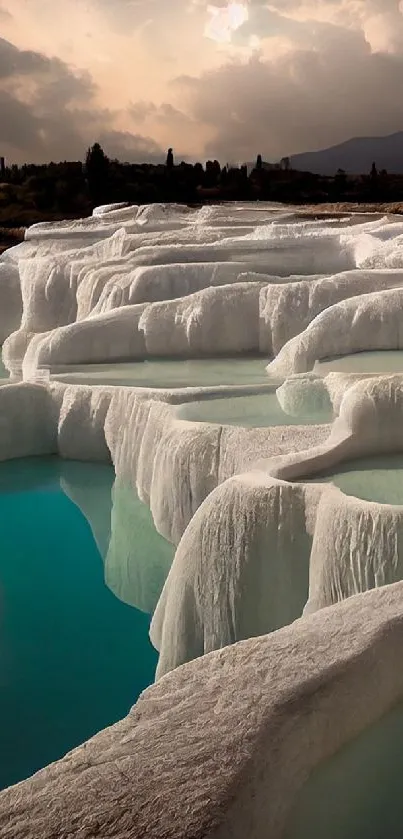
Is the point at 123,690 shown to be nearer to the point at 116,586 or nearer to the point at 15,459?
the point at 116,586

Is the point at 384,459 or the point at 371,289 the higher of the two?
the point at 371,289

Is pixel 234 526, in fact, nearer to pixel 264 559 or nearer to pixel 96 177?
pixel 264 559

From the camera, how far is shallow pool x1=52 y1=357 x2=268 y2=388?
410 inches

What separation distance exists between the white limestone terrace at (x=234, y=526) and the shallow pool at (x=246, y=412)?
0.53 feet

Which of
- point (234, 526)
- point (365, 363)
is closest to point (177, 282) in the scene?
point (365, 363)

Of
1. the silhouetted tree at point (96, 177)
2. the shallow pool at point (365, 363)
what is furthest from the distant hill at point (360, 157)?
the shallow pool at point (365, 363)

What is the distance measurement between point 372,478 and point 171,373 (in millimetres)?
5326

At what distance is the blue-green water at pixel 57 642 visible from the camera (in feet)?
17.7

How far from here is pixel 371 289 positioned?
11.9 metres

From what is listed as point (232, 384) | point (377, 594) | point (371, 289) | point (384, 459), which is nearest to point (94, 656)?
point (384, 459)

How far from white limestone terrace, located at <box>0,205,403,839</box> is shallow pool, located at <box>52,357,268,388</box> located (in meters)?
0.35

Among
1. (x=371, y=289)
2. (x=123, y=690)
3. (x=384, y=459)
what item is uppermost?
(x=371, y=289)

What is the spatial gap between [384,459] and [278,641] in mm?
3588

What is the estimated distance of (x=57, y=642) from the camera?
6527mm
